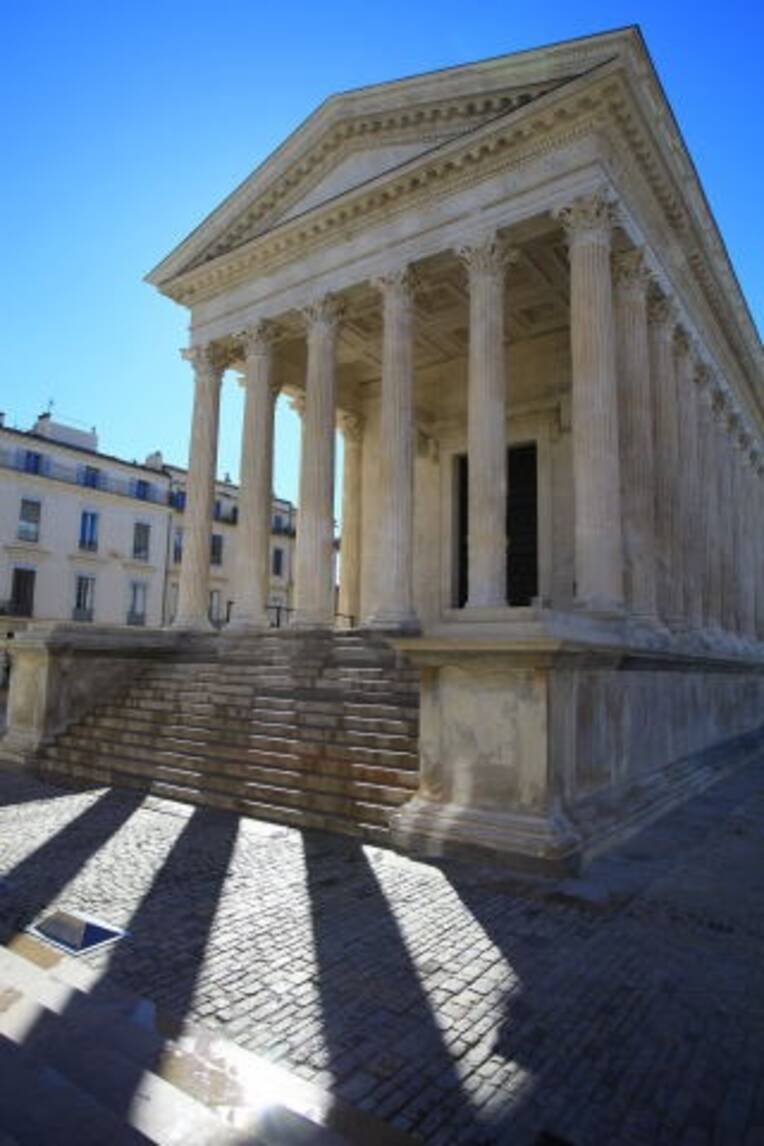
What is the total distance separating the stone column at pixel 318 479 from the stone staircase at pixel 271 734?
1.06m

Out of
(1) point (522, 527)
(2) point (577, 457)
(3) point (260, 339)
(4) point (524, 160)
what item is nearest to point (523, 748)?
(2) point (577, 457)

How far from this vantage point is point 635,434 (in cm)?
1195

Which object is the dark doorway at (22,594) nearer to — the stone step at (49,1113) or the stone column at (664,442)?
the stone column at (664,442)

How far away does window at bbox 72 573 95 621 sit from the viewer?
117ft

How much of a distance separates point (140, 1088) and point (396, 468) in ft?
36.4

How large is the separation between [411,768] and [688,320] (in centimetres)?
1187

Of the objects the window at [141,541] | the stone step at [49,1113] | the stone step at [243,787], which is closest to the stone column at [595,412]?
the stone step at [243,787]

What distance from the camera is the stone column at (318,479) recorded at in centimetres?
1434

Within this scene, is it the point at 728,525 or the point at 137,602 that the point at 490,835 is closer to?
the point at 728,525

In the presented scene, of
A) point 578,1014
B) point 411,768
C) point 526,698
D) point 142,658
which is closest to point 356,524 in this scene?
point 142,658

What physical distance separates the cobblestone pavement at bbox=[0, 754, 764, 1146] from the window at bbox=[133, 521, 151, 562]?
106 ft

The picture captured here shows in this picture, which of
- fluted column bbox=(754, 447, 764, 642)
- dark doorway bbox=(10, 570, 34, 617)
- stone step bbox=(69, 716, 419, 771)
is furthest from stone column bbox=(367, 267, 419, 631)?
dark doorway bbox=(10, 570, 34, 617)

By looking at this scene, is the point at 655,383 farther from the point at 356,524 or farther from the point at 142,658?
the point at 142,658

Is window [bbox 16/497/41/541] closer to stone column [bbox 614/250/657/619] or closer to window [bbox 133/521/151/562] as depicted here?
window [bbox 133/521/151/562]
